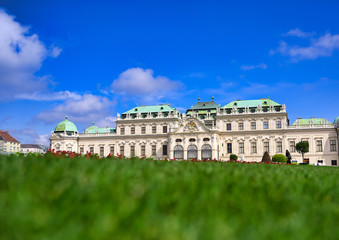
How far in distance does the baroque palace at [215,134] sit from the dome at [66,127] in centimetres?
33

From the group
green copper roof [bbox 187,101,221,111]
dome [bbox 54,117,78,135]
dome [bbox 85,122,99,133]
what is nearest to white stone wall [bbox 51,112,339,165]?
green copper roof [bbox 187,101,221,111]

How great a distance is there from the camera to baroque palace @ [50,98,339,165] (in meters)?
62.4

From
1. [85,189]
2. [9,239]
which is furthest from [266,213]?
[9,239]

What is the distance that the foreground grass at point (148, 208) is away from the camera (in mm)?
2592

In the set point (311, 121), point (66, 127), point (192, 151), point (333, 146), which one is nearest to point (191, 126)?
point (192, 151)

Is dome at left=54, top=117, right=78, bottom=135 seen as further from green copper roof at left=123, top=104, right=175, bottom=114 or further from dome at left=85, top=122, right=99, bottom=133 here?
green copper roof at left=123, top=104, right=175, bottom=114

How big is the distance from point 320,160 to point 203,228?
65.1m

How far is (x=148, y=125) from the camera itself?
70.8 m

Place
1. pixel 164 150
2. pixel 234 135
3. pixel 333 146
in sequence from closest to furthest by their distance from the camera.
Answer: pixel 333 146 < pixel 234 135 < pixel 164 150

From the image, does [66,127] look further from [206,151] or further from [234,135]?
[234,135]

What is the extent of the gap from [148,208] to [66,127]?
75.6 metres

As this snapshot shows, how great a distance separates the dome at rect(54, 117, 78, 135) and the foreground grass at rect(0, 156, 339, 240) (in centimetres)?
7343

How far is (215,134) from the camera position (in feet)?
208

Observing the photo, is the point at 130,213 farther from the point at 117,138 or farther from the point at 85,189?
the point at 117,138
